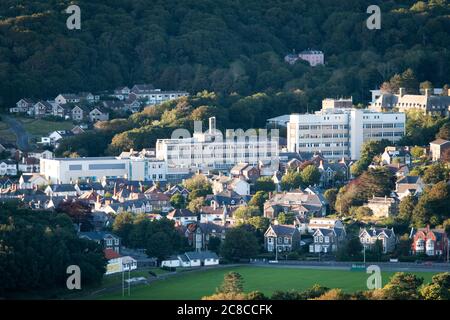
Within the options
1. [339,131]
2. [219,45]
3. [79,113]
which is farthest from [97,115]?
[219,45]

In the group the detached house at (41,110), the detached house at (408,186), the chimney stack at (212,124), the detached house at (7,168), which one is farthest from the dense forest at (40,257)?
the detached house at (41,110)

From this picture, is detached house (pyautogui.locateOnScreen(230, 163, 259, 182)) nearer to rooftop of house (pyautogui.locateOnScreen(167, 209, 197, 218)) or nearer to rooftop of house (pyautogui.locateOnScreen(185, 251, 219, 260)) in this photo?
rooftop of house (pyautogui.locateOnScreen(167, 209, 197, 218))

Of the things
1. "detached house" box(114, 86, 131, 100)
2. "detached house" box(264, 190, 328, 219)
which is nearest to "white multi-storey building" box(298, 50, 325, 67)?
"detached house" box(114, 86, 131, 100)

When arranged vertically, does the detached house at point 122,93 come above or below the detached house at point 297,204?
above

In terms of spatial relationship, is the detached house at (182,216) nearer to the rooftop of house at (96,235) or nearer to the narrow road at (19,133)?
the rooftop of house at (96,235)
